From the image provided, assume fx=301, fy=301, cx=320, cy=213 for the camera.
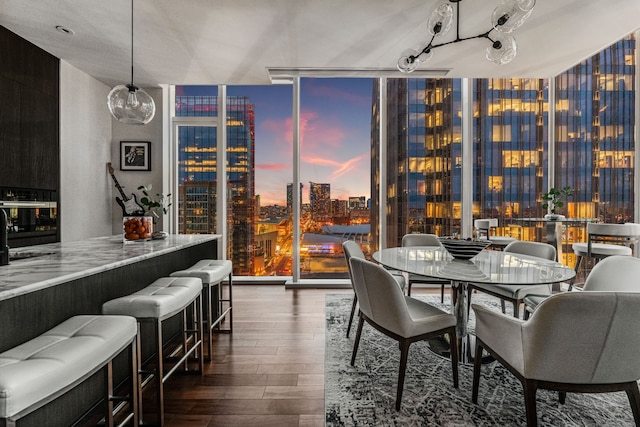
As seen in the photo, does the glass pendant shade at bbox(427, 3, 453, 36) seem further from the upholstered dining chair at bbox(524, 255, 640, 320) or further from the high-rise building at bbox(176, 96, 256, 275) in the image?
the high-rise building at bbox(176, 96, 256, 275)

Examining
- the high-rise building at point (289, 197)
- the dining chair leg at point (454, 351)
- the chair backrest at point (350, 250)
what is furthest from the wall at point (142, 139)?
the dining chair leg at point (454, 351)

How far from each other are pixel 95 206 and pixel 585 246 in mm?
6224

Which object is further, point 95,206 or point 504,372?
point 95,206

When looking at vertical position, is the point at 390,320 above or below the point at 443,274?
below

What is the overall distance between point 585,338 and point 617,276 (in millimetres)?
1020

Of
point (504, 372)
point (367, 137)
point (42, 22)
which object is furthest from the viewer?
point (367, 137)

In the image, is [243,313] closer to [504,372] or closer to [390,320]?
[390,320]

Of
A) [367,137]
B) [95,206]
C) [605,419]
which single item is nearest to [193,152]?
[95,206]

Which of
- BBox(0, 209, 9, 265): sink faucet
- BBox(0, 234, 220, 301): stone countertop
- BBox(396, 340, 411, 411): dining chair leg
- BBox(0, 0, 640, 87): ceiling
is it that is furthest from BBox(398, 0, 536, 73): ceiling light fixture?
BBox(0, 209, 9, 265): sink faucet

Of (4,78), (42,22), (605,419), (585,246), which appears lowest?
(605,419)

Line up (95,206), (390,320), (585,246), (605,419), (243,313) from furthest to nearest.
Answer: (95,206) < (585,246) < (243,313) < (390,320) < (605,419)

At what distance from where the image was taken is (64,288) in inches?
61.0

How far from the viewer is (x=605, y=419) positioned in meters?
1.70

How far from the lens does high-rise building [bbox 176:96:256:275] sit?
452 cm
